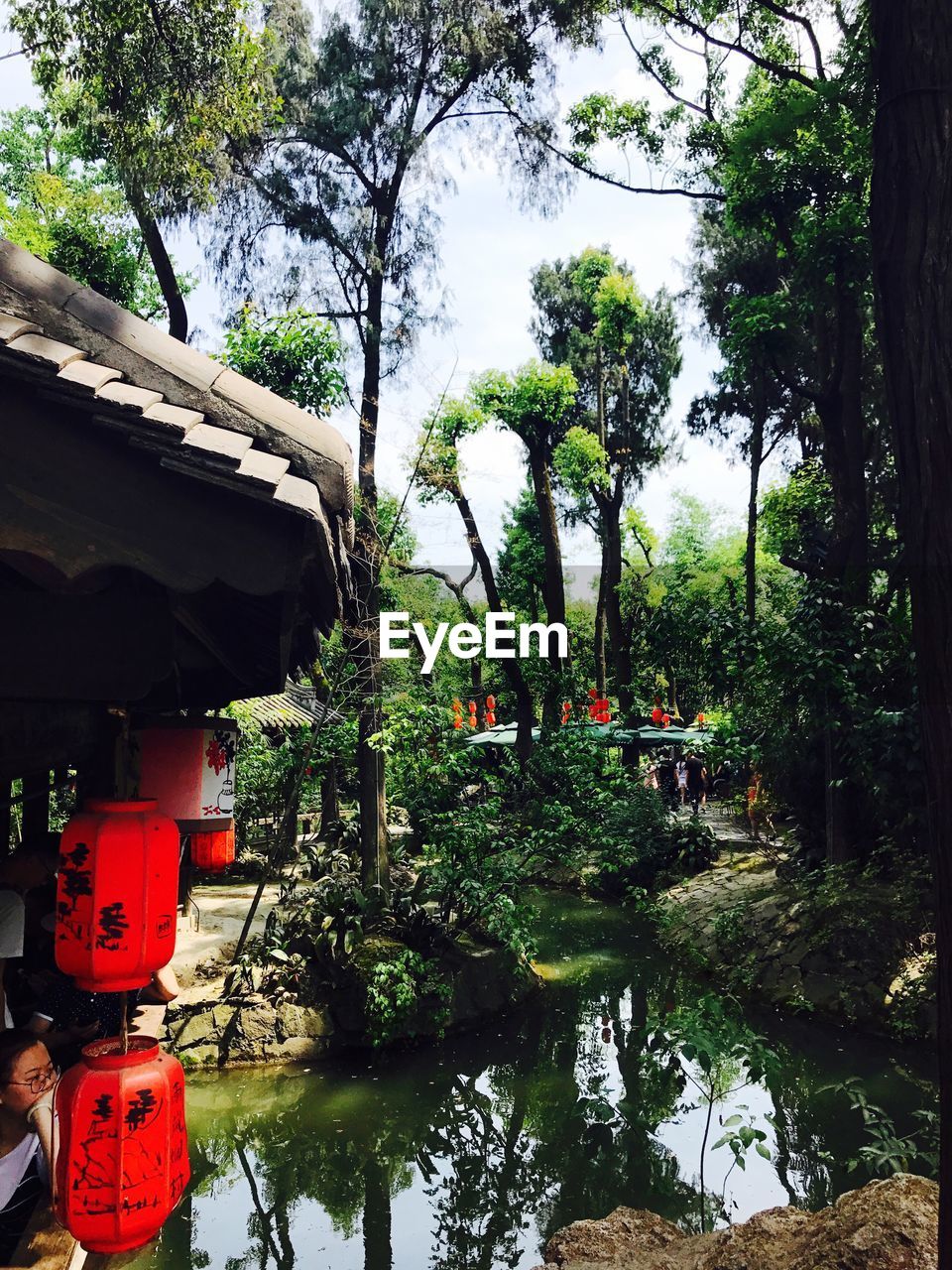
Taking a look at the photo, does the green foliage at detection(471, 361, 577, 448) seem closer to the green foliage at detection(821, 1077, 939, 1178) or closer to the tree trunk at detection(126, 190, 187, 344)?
the tree trunk at detection(126, 190, 187, 344)

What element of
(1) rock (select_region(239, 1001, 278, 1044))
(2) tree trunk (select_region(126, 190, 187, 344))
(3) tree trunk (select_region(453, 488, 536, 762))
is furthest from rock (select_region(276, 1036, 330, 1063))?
(3) tree trunk (select_region(453, 488, 536, 762))

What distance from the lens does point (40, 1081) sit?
3443 millimetres

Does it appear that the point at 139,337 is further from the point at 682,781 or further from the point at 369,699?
the point at 682,781

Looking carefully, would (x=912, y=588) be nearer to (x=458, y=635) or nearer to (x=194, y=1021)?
(x=194, y=1021)

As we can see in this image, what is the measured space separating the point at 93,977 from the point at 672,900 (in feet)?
39.9

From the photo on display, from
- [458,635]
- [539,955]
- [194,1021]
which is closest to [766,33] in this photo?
[458,635]

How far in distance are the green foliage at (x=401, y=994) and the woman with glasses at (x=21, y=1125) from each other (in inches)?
219

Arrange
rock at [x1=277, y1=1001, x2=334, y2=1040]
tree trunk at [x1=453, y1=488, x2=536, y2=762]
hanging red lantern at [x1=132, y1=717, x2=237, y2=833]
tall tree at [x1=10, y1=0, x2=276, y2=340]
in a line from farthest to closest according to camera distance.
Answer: tree trunk at [x1=453, y1=488, x2=536, y2=762], rock at [x1=277, y1=1001, x2=334, y2=1040], tall tree at [x1=10, y1=0, x2=276, y2=340], hanging red lantern at [x1=132, y1=717, x2=237, y2=833]

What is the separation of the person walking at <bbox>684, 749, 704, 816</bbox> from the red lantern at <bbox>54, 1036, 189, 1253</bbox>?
59.9 feet

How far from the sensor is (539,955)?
1280 cm

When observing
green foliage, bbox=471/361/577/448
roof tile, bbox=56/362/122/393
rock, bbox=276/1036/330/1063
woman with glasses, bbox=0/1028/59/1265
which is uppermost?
green foliage, bbox=471/361/577/448

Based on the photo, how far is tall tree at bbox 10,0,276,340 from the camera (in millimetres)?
8695

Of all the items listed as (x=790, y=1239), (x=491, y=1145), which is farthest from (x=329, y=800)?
(x=790, y=1239)

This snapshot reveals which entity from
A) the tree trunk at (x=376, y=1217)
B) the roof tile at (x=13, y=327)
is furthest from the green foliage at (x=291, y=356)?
the roof tile at (x=13, y=327)
